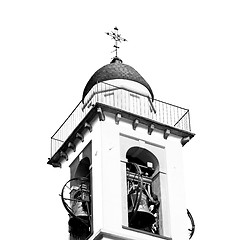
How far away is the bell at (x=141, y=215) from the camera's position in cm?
3197

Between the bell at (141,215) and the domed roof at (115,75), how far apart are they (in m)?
4.33

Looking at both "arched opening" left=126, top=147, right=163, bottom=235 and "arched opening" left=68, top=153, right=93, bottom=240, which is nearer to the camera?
"arched opening" left=126, top=147, right=163, bottom=235

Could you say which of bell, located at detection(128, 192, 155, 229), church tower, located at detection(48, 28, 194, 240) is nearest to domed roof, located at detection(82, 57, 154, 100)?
church tower, located at detection(48, 28, 194, 240)

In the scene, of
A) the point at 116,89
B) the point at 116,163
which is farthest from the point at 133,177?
the point at 116,89

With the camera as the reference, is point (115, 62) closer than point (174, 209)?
No

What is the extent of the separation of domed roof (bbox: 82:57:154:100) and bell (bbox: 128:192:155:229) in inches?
171

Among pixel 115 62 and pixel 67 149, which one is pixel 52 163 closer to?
pixel 67 149

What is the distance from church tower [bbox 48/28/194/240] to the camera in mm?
31641

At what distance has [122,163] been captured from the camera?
3250 cm

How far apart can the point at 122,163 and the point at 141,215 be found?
167 centimetres

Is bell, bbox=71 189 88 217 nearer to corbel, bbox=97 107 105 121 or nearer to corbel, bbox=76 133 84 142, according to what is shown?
corbel, bbox=76 133 84 142

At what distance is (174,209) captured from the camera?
32469 mm

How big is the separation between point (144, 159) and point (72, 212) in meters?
2.92

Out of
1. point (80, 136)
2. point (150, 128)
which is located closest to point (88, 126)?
point (80, 136)
